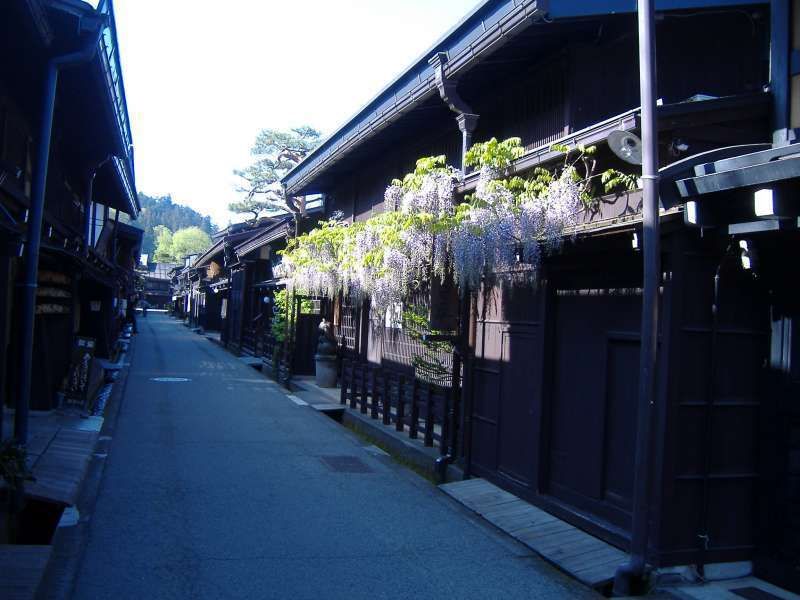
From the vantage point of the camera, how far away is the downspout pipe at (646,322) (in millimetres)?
4996

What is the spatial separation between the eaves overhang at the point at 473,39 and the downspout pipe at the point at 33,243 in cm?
407

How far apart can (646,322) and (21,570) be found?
460cm

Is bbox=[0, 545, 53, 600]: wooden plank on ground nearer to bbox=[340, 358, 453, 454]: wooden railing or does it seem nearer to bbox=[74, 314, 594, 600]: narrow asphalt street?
bbox=[74, 314, 594, 600]: narrow asphalt street

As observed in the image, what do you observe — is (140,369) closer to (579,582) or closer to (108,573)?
(108,573)

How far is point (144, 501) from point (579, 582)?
14.4ft

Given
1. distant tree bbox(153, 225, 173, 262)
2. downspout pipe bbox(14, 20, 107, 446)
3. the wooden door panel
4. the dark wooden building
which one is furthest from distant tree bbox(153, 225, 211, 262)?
the wooden door panel

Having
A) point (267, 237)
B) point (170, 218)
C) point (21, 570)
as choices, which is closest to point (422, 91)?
point (21, 570)

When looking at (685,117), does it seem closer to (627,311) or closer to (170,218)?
(627,311)

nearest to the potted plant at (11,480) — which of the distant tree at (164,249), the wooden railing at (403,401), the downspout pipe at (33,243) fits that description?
the downspout pipe at (33,243)

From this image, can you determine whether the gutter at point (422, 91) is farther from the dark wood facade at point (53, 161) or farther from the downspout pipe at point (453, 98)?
the dark wood facade at point (53, 161)

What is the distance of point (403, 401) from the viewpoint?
1101 cm

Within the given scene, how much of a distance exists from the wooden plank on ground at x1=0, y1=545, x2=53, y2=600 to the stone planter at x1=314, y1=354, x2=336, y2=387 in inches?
466

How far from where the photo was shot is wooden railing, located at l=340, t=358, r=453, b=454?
958cm

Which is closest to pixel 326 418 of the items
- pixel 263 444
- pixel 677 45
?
pixel 263 444
